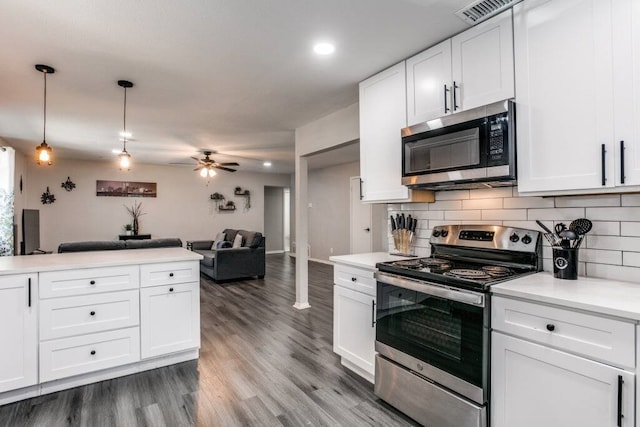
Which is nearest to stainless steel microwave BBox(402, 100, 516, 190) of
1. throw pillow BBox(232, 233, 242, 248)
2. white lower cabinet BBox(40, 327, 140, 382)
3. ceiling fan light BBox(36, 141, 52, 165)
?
white lower cabinet BBox(40, 327, 140, 382)

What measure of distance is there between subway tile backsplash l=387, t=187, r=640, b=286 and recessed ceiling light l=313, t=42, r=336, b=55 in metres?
1.37

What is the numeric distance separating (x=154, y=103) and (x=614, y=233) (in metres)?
3.99

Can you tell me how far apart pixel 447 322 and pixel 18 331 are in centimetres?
272

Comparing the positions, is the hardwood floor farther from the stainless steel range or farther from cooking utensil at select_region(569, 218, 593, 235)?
cooking utensil at select_region(569, 218, 593, 235)

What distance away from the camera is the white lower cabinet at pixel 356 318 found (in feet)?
7.88

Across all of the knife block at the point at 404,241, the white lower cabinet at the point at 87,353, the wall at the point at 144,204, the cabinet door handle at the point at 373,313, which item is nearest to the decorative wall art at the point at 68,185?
the wall at the point at 144,204

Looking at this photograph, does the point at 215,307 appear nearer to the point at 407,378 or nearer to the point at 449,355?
the point at 407,378

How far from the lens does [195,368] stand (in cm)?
273

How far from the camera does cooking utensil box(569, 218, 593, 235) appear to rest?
1.77 m

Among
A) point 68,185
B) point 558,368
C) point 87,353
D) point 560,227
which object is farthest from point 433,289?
point 68,185

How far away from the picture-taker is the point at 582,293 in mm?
1457

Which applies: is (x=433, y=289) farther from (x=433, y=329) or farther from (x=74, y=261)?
(x=74, y=261)

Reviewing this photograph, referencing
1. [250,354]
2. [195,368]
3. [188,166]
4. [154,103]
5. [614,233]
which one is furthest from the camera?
[188,166]

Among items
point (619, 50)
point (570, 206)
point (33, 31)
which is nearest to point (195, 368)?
point (33, 31)
